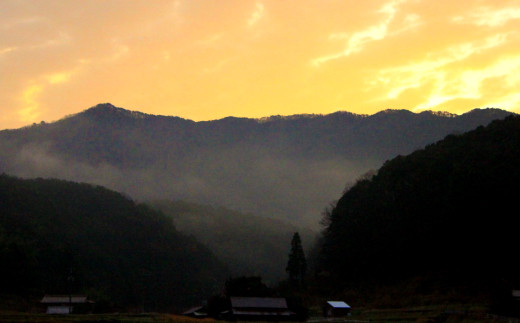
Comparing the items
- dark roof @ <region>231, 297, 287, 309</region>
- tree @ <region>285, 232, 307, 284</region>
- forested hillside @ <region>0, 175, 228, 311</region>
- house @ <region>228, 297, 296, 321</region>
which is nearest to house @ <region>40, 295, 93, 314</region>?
dark roof @ <region>231, 297, 287, 309</region>

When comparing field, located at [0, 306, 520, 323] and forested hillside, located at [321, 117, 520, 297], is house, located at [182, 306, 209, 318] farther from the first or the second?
forested hillside, located at [321, 117, 520, 297]

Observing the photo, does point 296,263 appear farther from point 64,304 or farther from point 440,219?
point 64,304

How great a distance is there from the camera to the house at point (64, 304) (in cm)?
9344

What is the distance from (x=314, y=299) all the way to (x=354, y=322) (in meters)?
42.1

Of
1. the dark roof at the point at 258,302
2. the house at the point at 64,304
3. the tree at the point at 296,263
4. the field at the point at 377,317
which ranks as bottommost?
the field at the point at 377,317

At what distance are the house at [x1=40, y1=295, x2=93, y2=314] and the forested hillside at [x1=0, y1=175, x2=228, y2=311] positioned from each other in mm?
25242

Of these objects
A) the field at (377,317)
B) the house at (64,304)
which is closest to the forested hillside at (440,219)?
the field at (377,317)

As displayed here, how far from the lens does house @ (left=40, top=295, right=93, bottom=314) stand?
93.4 m

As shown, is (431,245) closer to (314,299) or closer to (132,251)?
(314,299)

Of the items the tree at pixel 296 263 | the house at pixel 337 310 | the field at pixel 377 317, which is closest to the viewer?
the field at pixel 377 317

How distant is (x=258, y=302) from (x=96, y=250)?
91.7 metres

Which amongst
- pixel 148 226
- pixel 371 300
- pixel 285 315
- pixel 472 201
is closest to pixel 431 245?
pixel 472 201

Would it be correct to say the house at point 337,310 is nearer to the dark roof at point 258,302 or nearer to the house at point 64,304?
the dark roof at point 258,302

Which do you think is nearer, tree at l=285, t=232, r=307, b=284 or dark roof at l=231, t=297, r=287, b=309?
dark roof at l=231, t=297, r=287, b=309
